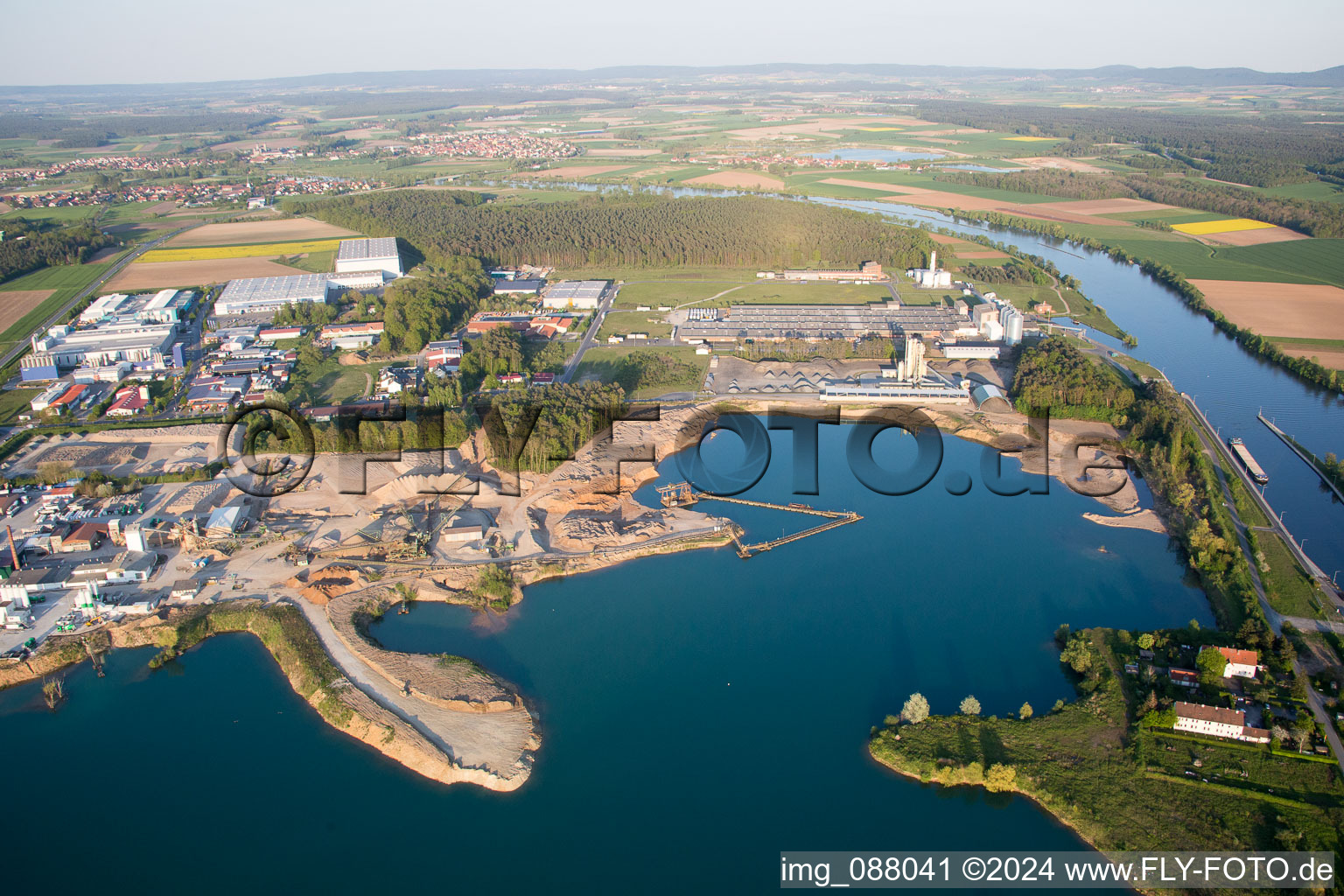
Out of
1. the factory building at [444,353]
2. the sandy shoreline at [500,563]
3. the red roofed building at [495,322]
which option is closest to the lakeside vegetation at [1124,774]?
the sandy shoreline at [500,563]

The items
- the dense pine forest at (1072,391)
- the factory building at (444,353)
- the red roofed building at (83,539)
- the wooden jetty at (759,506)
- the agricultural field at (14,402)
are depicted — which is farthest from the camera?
the factory building at (444,353)

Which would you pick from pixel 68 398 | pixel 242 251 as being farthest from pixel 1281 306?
pixel 242 251

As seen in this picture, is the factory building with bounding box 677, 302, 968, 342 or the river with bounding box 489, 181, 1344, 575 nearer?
the river with bounding box 489, 181, 1344, 575

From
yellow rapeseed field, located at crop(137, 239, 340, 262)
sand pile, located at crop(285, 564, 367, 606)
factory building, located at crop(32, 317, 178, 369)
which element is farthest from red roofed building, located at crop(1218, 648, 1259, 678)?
yellow rapeseed field, located at crop(137, 239, 340, 262)

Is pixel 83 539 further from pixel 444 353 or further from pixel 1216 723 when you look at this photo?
pixel 1216 723

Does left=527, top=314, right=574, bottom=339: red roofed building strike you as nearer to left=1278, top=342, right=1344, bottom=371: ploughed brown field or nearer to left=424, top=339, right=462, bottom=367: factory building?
left=424, top=339, right=462, bottom=367: factory building

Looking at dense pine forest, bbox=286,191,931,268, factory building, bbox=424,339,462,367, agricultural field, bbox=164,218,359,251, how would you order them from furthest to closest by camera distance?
1. agricultural field, bbox=164,218,359,251
2. dense pine forest, bbox=286,191,931,268
3. factory building, bbox=424,339,462,367

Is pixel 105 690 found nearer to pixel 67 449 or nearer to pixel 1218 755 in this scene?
pixel 67 449

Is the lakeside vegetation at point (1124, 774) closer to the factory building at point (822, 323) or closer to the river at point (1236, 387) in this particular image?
the river at point (1236, 387)
